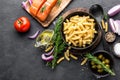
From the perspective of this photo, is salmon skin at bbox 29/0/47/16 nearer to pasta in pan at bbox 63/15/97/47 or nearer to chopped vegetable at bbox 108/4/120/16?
pasta in pan at bbox 63/15/97/47

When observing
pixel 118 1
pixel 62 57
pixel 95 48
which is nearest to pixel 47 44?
pixel 62 57

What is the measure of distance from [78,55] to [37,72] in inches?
12.6

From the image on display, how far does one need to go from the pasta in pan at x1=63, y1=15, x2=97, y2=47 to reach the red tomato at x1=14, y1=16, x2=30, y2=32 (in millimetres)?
309

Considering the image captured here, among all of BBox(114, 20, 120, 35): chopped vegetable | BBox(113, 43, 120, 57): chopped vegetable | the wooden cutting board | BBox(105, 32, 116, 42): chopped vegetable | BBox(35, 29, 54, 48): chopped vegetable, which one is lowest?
BBox(113, 43, 120, 57): chopped vegetable

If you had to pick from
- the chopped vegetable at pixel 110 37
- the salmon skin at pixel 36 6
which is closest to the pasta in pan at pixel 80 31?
the chopped vegetable at pixel 110 37

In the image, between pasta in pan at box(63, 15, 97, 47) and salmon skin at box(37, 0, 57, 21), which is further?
salmon skin at box(37, 0, 57, 21)

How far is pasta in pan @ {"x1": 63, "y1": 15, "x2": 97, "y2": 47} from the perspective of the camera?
3.16 m

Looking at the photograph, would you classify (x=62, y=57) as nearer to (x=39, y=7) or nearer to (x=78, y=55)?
(x=78, y=55)

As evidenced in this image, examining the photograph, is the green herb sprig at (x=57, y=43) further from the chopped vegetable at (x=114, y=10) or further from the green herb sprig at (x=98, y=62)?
the chopped vegetable at (x=114, y=10)

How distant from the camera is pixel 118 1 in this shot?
Answer: 335cm

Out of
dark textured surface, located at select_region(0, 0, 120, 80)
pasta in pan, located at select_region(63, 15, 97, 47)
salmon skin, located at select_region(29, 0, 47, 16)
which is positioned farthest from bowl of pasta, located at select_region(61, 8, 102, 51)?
salmon skin, located at select_region(29, 0, 47, 16)

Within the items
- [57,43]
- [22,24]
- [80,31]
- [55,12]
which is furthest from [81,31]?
[22,24]

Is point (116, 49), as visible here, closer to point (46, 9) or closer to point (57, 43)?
point (57, 43)

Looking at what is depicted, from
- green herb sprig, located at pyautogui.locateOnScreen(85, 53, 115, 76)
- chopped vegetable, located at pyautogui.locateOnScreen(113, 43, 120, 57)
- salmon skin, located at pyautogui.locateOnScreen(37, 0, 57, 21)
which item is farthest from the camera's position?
salmon skin, located at pyautogui.locateOnScreen(37, 0, 57, 21)
